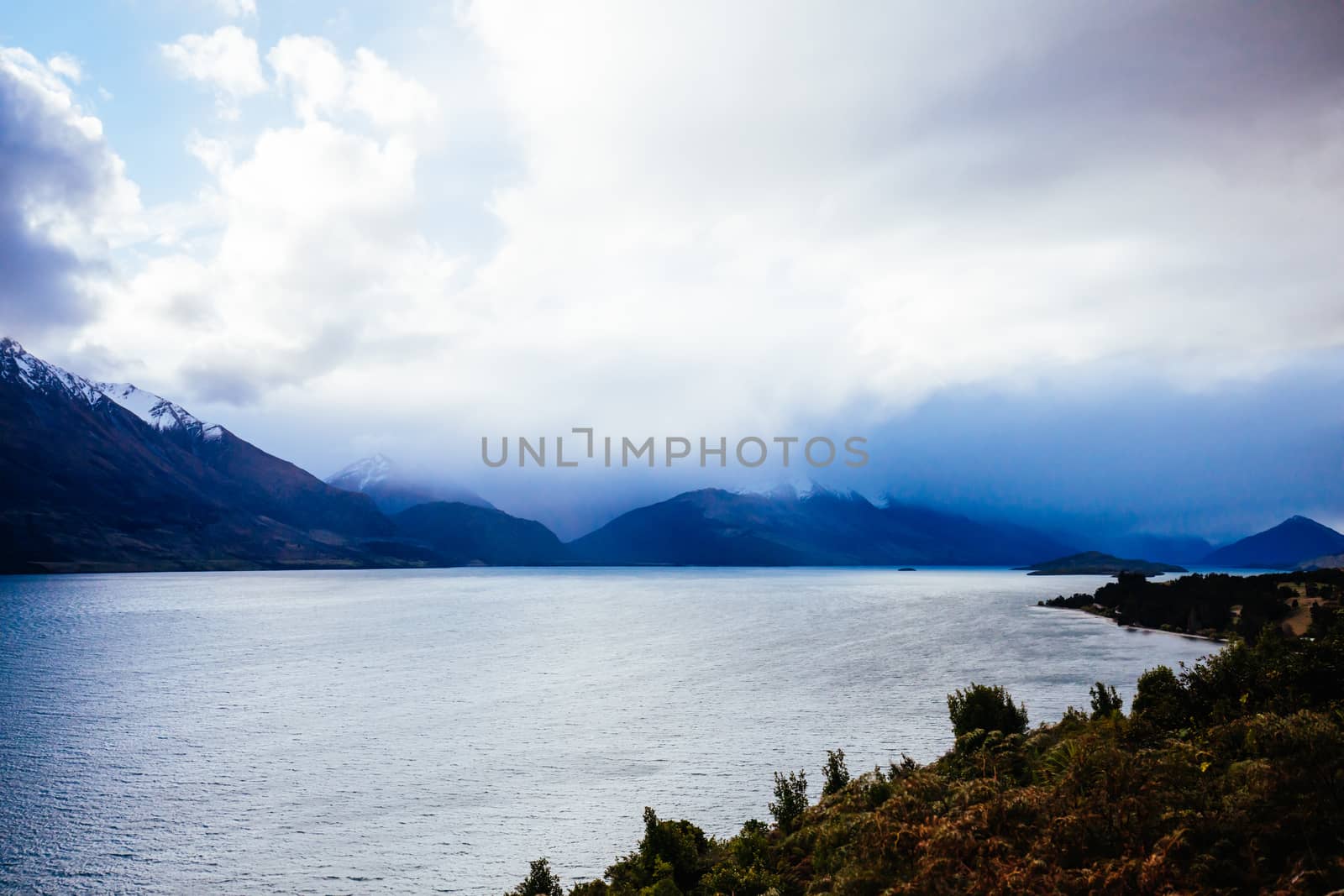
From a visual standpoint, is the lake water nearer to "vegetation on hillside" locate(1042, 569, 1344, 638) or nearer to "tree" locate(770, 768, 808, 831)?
"tree" locate(770, 768, 808, 831)

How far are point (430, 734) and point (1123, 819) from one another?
43.4 m

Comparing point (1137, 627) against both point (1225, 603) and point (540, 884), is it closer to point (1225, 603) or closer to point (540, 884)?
point (1225, 603)

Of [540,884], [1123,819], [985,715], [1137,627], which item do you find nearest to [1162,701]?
[1123,819]

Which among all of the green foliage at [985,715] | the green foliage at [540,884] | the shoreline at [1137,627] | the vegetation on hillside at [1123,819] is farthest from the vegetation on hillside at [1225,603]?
the green foliage at [540,884]

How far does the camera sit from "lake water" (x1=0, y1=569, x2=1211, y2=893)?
29188 millimetres

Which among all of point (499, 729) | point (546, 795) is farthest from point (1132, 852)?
point (499, 729)

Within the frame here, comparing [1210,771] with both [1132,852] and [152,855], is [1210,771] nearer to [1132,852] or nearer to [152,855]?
[1132,852]

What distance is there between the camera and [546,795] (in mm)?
35438

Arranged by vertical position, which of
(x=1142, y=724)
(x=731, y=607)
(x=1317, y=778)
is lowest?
(x=731, y=607)

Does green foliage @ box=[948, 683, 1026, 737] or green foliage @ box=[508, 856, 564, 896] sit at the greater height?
green foliage @ box=[948, 683, 1026, 737]

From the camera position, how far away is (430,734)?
47.6 metres

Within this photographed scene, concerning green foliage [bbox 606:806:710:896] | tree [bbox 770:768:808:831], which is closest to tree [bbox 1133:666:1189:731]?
tree [bbox 770:768:808:831]

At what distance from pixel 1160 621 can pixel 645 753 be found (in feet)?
349

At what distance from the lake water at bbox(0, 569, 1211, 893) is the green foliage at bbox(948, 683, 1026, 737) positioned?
661 centimetres
